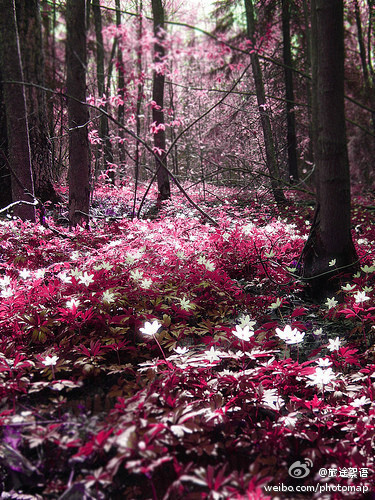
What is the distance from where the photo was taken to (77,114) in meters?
5.30

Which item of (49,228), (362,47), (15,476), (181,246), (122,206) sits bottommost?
(15,476)

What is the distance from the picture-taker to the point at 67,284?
2.53 metres

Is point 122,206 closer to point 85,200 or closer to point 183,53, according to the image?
point 85,200

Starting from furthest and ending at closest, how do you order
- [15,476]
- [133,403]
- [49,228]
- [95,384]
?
[49,228], [95,384], [133,403], [15,476]

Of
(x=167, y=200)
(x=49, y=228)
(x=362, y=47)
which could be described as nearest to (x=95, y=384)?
(x=49, y=228)

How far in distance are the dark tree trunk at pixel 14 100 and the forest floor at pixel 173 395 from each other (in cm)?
267

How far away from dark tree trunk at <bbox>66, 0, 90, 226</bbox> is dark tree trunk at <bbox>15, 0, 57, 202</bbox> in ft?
3.32

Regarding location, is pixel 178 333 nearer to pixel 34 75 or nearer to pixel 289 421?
pixel 289 421

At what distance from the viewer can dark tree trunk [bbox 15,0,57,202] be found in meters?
5.80

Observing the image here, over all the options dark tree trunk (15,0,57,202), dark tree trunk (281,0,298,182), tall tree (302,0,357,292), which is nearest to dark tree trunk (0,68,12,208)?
dark tree trunk (15,0,57,202)

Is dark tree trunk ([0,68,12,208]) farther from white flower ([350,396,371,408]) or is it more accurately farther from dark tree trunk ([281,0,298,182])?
dark tree trunk ([281,0,298,182])

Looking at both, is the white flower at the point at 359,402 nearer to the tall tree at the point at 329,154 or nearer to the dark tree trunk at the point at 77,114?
the tall tree at the point at 329,154

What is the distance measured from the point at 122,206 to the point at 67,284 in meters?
7.64

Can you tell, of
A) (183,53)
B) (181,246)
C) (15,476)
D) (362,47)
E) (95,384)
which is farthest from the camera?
(362,47)
